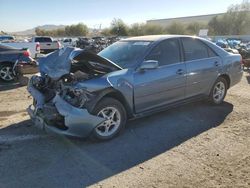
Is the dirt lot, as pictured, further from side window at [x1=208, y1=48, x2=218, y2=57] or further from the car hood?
side window at [x1=208, y1=48, x2=218, y2=57]

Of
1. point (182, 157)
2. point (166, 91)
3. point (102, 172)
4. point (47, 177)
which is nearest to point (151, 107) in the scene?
point (166, 91)

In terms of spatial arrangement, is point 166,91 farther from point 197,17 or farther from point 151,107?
point 197,17

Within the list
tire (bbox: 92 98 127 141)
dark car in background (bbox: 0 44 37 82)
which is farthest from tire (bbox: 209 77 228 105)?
dark car in background (bbox: 0 44 37 82)

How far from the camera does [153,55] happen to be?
5.99m

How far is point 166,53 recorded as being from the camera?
6.25m

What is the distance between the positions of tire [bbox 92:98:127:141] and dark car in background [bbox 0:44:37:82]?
691cm

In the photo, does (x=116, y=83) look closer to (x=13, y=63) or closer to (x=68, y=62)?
(x=68, y=62)

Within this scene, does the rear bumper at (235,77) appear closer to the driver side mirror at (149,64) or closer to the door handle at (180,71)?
the door handle at (180,71)

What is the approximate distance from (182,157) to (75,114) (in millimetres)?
1661

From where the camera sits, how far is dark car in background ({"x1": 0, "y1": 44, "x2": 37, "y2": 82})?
36.8 feet

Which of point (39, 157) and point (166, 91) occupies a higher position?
point (166, 91)

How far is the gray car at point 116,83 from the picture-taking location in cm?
505

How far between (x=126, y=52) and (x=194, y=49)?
5.11 feet

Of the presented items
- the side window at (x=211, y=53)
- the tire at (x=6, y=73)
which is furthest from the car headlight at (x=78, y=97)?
the tire at (x=6, y=73)
